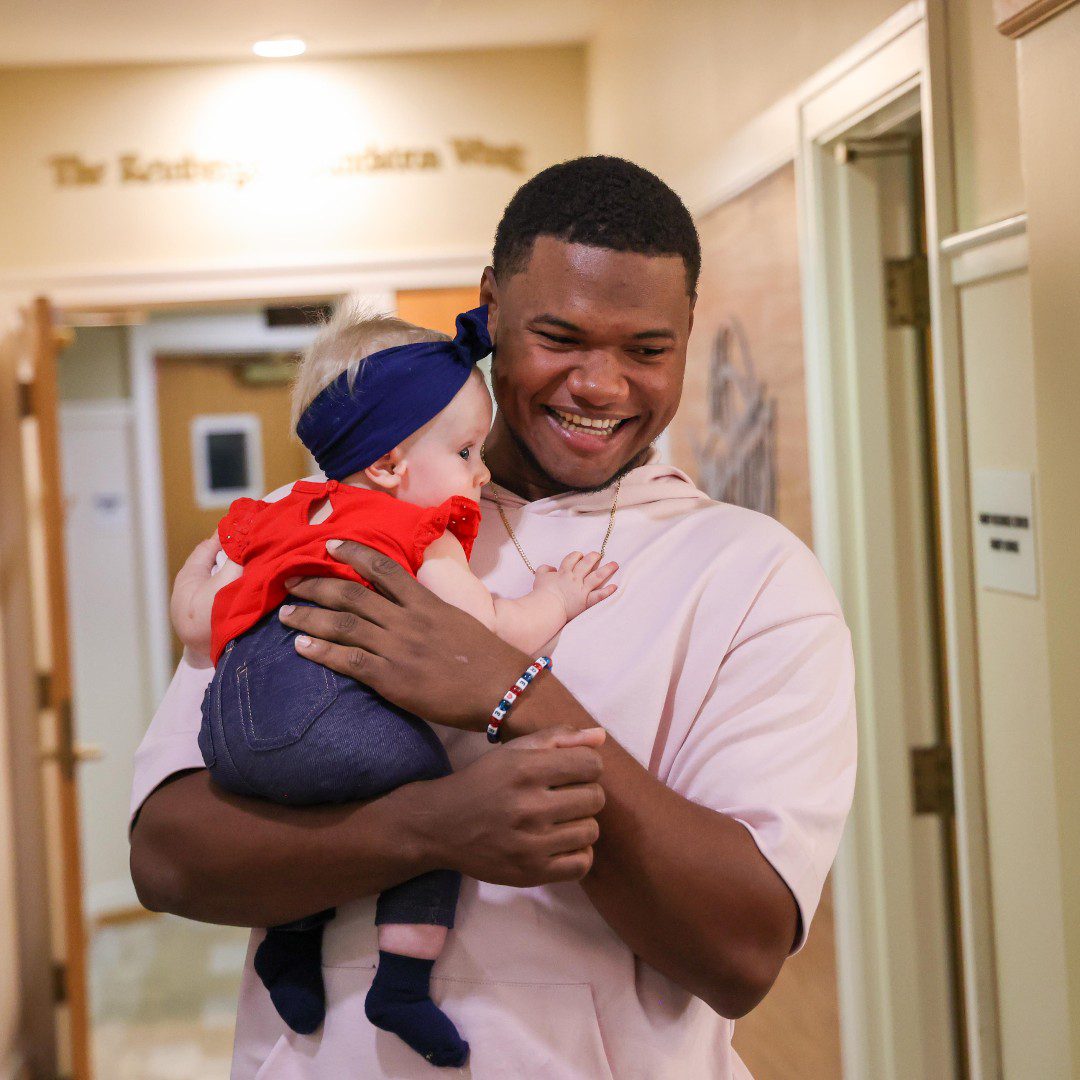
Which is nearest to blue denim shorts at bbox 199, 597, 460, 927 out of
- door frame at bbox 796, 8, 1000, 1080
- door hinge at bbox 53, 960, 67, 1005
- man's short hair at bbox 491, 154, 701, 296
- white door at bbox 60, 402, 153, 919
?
man's short hair at bbox 491, 154, 701, 296

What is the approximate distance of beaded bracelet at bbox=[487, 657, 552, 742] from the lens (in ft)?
3.10

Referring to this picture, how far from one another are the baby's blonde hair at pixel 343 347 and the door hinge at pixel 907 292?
4.28ft

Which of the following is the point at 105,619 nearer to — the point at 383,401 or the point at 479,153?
the point at 479,153

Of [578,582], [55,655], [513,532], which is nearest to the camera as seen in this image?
[578,582]

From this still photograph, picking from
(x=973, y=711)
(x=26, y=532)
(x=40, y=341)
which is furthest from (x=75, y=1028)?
(x=973, y=711)

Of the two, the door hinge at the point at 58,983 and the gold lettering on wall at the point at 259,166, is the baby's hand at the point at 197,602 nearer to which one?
the door hinge at the point at 58,983

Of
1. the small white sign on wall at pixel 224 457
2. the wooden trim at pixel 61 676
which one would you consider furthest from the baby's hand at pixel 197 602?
the small white sign on wall at pixel 224 457

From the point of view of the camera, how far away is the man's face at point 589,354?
1093 millimetres

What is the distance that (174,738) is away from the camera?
1.10 metres

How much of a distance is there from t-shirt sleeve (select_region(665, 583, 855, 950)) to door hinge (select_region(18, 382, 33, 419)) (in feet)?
9.80

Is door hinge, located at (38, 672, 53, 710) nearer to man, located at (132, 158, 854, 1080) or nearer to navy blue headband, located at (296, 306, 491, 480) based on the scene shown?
man, located at (132, 158, 854, 1080)

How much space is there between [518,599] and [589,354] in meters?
0.23

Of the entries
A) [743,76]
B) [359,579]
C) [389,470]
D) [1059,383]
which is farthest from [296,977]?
[743,76]

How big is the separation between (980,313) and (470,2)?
7.75 feet
